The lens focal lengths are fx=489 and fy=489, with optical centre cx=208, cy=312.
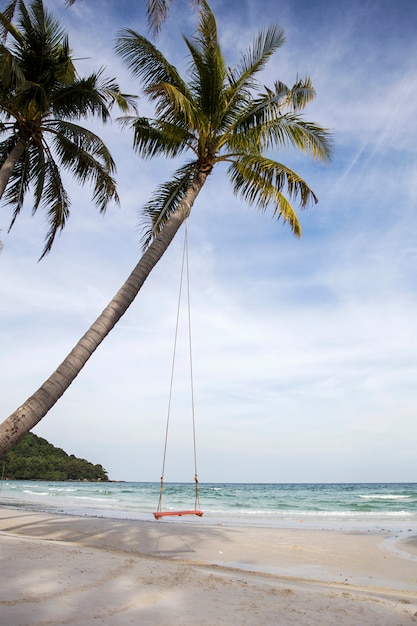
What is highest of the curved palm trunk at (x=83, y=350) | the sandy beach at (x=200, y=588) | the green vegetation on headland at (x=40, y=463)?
the green vegetation on headland at (x=40, y=463)

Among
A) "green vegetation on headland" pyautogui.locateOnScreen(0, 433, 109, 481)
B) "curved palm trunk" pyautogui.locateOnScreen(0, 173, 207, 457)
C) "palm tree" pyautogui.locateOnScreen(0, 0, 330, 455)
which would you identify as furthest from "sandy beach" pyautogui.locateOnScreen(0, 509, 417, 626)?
"green vegetation on headland" pyautogui.locateOnScreen(0, 433, 109, 481)

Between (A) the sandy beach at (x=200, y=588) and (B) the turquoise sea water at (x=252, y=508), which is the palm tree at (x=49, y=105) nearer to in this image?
(A) the sandy beach at (x=200, y=588)

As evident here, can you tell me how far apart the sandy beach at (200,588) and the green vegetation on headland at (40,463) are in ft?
192

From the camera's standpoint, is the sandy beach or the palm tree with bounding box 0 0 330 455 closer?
the sandy beach

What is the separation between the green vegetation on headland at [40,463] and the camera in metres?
66.1

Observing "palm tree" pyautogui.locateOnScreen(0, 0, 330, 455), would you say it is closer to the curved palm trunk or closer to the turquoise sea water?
the curved palm trunk

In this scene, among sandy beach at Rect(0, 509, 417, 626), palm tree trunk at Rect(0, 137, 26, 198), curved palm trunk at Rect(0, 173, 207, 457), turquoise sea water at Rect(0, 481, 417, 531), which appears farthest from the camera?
turquoise sea water at Rect(0, 481, 417, 531)

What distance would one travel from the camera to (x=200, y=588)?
197 inches

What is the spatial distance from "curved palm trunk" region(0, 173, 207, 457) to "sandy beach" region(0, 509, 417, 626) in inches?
55.8

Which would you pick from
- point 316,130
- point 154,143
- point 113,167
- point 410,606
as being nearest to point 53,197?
point 113,167

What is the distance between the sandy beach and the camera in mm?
3896

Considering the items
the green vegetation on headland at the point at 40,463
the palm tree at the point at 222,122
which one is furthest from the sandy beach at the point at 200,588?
the green vegetation on headland at the point at 40,463

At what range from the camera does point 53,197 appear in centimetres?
1002

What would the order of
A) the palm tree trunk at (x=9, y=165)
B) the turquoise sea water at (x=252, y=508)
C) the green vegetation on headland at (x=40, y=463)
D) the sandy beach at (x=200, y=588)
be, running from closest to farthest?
the sandy beach at (x=200, y=588)
the palm tree trunk at (x=9, y=165)
the turquoise sea water at (x=252, y=508)
the green vegetation on headland at (x=40, y=463)
